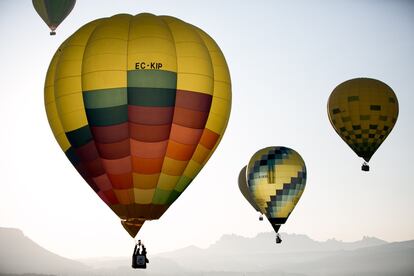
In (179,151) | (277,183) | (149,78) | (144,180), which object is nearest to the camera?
(149,78)

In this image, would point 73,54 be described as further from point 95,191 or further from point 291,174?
point 291,174

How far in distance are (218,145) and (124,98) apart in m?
4.71

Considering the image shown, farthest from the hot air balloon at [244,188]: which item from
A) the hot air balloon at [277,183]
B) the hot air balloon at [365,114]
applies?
the hot air balloon at [365,114]

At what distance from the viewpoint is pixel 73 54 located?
2552cm

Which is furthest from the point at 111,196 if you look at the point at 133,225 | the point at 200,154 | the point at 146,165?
the point at 200,154

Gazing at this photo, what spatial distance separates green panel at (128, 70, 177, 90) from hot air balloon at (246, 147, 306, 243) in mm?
17657

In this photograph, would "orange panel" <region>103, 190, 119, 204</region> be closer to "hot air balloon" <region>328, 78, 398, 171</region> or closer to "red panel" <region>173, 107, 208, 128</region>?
"red panel" <region>173, 107, 208, 128</region>

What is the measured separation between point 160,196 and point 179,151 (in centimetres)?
181

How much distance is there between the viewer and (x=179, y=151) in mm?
25906

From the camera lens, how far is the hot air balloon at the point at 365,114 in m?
39.5

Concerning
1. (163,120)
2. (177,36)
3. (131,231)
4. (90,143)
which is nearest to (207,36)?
(177,36)

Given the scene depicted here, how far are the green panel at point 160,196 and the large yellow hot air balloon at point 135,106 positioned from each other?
0.12ft

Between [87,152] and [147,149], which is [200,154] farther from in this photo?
[87,152]

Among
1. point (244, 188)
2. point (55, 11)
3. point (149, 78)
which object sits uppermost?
point (55, 11)
